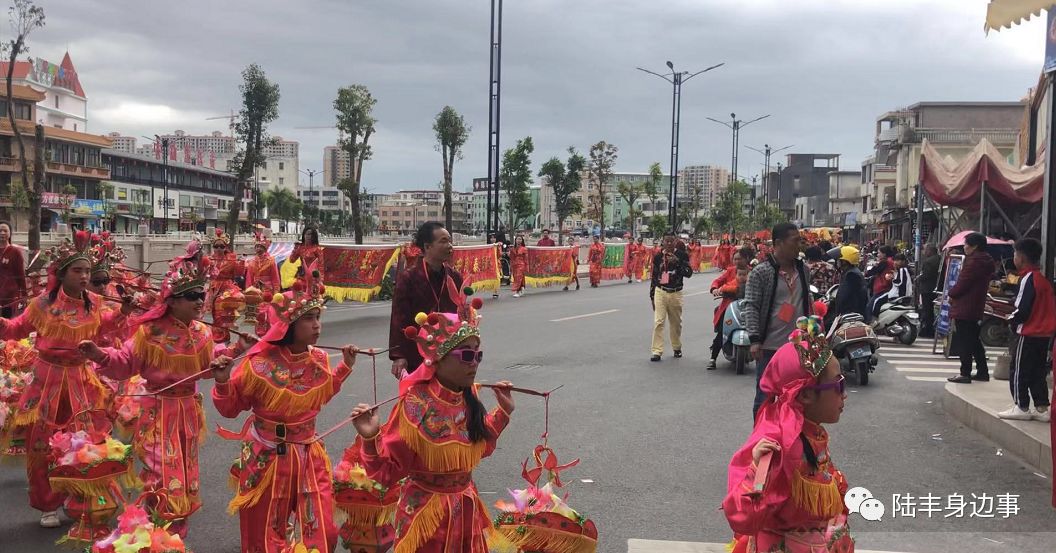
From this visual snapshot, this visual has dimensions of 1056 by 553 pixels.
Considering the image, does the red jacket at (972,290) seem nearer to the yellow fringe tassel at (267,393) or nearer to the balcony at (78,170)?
the yellow fringe tassel at (267,393)

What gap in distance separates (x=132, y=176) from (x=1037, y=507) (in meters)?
90.0

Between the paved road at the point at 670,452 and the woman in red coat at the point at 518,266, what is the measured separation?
1138 centimetres

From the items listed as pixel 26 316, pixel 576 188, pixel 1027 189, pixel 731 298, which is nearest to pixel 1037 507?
pixel 731 298

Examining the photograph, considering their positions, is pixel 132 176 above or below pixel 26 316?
above

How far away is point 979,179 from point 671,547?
46.5 feet

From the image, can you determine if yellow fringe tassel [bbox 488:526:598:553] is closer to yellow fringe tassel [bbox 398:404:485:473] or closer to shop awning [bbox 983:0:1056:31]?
yellow fringe tassel [bbox 398:404:485:473]

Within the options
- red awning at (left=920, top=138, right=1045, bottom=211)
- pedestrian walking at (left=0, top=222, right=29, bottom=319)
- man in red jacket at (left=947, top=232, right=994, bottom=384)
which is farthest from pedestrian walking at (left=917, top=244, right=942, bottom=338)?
pedestrian walking at (left=0, top=222, right=29, bottom=319)

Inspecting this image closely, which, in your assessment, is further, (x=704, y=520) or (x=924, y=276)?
(x=924, y=276)

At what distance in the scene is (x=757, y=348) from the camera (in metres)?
6.70

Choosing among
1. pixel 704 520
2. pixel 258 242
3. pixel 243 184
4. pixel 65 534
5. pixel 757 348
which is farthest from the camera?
pixel 243 184

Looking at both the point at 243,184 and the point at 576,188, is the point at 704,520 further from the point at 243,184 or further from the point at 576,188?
the point at 576,188

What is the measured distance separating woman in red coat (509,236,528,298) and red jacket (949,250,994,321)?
15.5 meters

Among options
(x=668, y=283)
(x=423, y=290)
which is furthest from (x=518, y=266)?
(x=423, y=290)

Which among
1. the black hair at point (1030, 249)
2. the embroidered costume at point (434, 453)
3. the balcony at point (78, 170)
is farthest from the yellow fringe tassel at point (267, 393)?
the balcony at point (78, 170)
